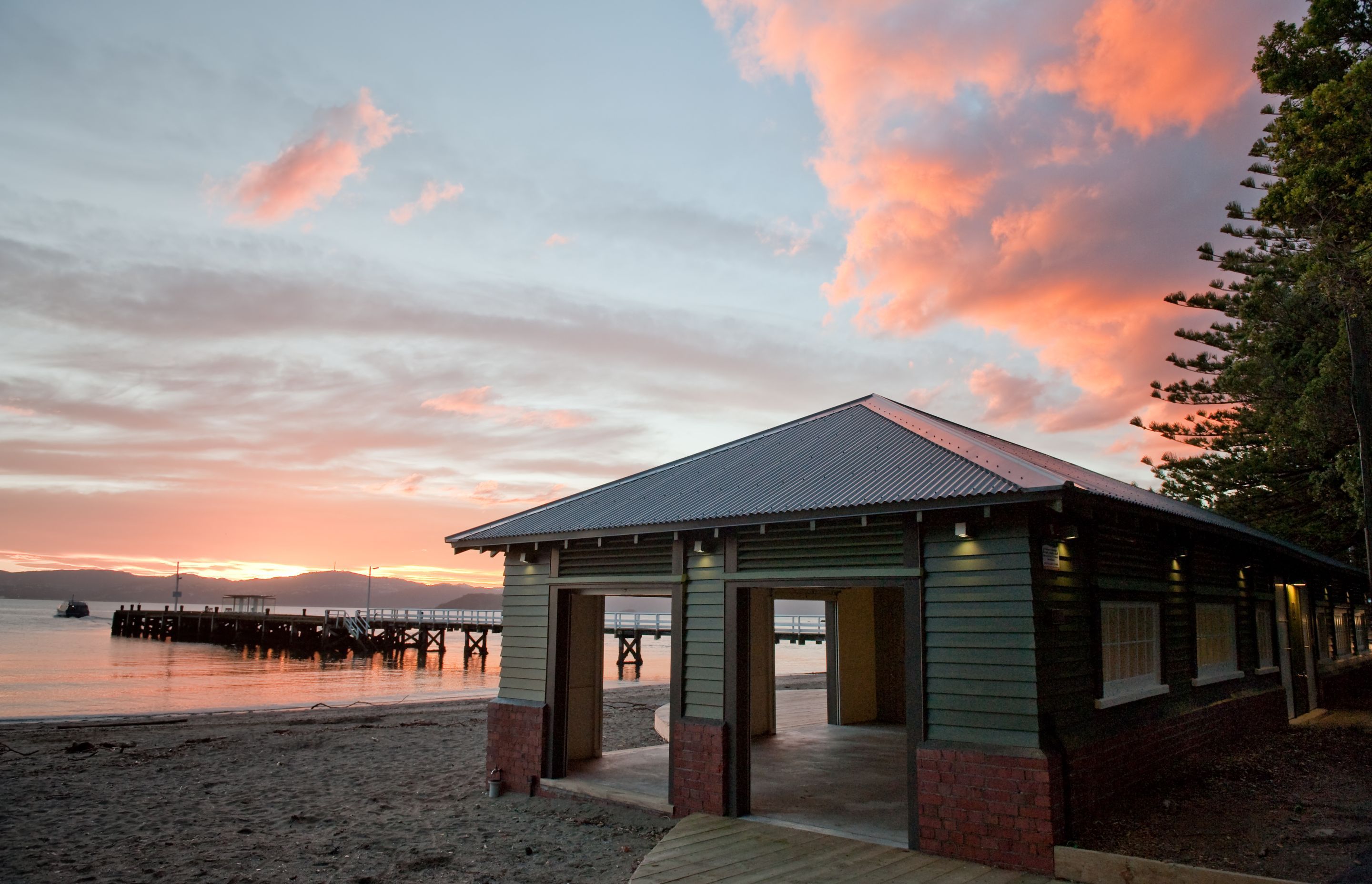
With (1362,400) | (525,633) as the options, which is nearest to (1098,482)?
(1362,400)

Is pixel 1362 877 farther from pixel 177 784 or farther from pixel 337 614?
pixel 337 614

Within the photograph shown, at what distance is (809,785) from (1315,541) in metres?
21.9

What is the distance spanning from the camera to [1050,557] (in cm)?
741

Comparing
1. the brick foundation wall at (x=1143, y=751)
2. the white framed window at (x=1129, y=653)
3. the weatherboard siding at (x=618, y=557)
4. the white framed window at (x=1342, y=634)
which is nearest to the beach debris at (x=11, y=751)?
the weatherboard siding at (x=618, y=557)

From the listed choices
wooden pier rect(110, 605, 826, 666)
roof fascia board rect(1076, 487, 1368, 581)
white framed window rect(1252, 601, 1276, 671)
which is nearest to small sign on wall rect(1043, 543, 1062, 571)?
roof fascia board rect(1076, 487, 1368, 581)

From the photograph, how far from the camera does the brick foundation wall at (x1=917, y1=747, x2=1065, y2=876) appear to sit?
6.77 metres

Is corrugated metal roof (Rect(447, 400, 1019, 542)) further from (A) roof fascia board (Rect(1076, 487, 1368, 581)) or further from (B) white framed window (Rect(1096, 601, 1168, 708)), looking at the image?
(B) white framed window (Rect(1096, 601, 1168, 708))

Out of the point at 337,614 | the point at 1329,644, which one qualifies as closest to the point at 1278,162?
the point at 1329,644

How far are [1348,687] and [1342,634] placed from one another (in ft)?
9.40

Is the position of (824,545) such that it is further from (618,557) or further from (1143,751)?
(1143,751)

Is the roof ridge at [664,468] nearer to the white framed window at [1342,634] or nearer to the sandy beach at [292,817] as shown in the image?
the sandy beach at [292,817]

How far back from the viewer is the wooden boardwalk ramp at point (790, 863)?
6785 millimetres

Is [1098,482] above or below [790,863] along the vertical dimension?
above

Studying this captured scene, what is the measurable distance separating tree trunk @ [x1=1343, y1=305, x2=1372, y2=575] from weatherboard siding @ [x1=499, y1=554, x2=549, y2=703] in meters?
13.9
